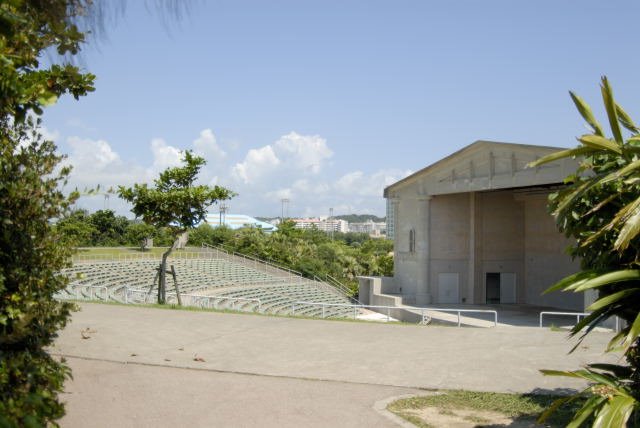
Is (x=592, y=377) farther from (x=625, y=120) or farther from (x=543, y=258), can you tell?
(x=543, y=258)

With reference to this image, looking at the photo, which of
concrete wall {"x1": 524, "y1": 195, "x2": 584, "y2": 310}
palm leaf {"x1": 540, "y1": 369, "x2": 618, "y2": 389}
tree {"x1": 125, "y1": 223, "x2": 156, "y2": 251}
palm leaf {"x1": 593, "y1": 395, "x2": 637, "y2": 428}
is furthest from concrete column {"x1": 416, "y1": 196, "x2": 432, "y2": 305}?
tree {"x1": 125, "y1": 223, "x2": 156, "y2": 251}

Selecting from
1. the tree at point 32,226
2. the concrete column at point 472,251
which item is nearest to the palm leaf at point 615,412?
the tree at point 32,226

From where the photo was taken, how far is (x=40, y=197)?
186 inches

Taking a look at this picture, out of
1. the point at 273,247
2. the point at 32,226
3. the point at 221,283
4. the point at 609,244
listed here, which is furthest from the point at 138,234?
the point at 609,244

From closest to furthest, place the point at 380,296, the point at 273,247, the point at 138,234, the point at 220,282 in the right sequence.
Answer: the point at 380,296, the point at 220,282, the point at 273,247, the point at 138,234

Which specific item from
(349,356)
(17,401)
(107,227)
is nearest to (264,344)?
(349,356)

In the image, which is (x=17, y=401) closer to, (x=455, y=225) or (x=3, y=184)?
(x=3, y=184)

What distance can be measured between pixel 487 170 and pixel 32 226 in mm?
25307

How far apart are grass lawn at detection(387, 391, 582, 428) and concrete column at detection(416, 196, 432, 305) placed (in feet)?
78.8

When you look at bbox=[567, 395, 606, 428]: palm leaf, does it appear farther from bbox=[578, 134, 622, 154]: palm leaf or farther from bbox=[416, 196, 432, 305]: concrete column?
bbox=[416, 196, 432, 305]: concrete column

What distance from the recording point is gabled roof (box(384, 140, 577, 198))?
24028 millimetres

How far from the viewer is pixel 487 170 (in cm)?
2781

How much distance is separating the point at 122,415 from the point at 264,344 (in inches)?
179

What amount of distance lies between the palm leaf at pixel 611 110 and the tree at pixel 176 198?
1339cm
